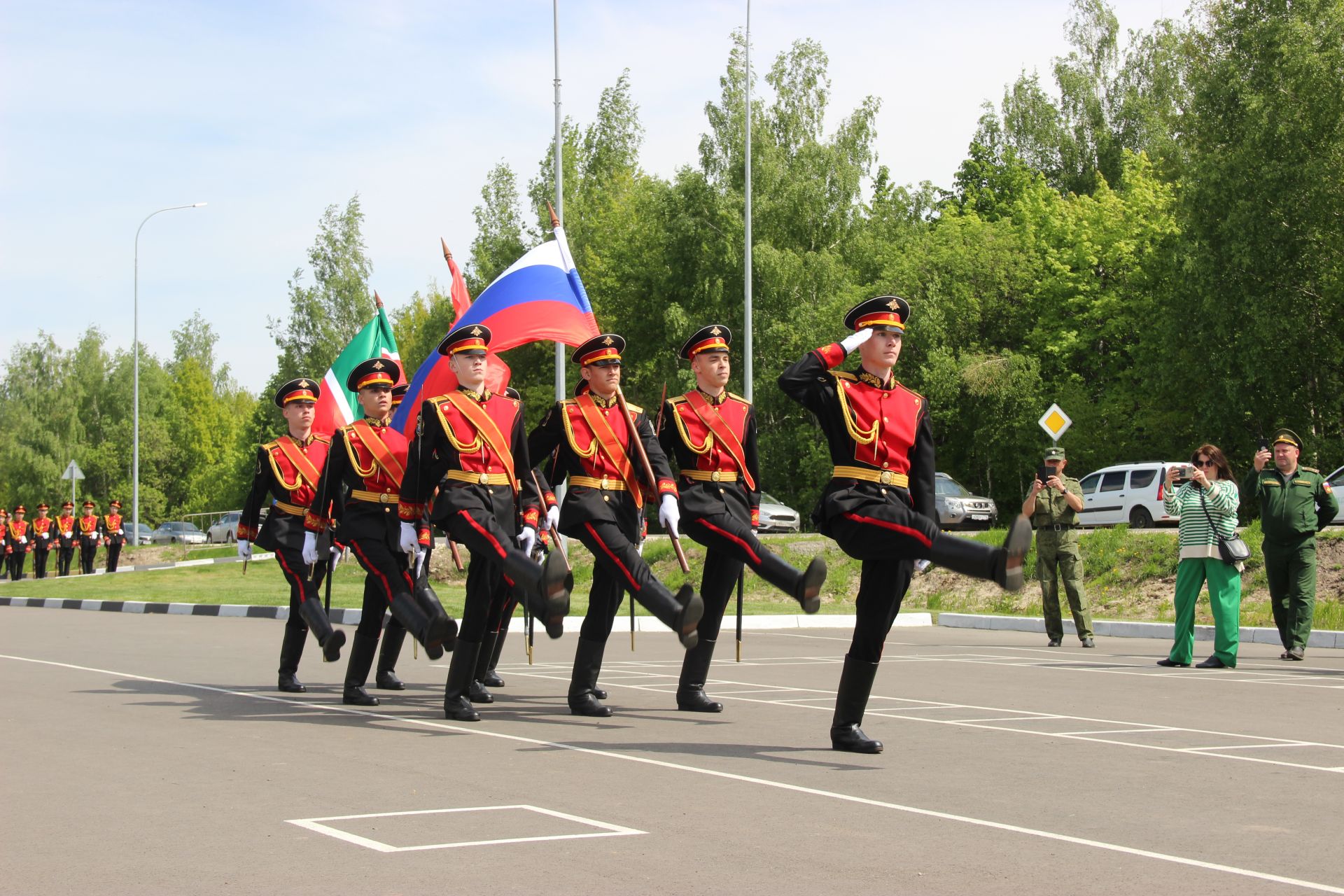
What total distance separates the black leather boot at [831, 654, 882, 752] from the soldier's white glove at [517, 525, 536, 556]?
2.26m

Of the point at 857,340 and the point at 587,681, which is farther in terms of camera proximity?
the point at 587,681

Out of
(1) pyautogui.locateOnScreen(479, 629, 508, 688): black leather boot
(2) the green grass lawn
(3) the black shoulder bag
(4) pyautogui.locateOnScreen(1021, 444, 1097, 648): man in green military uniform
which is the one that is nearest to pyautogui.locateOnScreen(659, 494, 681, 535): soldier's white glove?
(1) pyautogui.locateOnScreen(479, 629, 508, 688): black leather boot

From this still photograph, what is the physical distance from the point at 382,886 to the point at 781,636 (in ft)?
45.6

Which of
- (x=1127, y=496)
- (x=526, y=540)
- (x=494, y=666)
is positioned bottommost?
(x=494, y=666)

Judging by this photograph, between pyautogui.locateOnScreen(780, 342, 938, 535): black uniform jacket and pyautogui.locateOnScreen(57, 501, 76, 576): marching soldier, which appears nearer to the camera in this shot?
pyautogui.locateOnScreen(780, 342, 938, 535): black uniform jacket

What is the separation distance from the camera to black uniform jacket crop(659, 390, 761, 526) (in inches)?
351

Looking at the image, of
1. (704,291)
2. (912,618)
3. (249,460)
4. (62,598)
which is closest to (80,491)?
(249,460)

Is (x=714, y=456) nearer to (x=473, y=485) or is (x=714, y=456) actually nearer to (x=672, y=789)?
(x=473, y=485)

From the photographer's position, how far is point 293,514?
11297 mm

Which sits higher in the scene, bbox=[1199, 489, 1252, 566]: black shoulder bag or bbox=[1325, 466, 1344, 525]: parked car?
bbox=[1325, 466, 1344, 525]: parked car

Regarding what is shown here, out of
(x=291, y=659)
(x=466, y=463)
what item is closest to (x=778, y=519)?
(x=291, y=659)

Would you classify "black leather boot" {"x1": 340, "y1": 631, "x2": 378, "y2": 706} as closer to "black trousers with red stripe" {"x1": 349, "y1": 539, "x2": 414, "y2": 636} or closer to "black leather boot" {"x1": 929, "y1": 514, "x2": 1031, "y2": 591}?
"black trousers with red stripe" {"x1": 349, "y1": 539, "x2": 414, "y2": 636}

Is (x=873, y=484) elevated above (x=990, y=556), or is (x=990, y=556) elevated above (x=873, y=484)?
(x=873, y=484)

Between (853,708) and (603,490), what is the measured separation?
6.67ft
